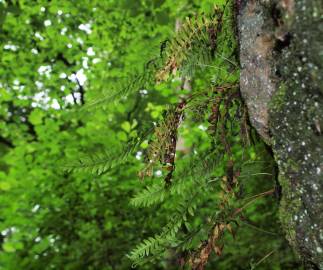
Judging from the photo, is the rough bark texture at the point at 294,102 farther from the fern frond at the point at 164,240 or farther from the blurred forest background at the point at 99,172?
the fern frond at the point at 164,240

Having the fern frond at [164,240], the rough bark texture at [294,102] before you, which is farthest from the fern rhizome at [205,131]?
the rough bark texture at [294,102]

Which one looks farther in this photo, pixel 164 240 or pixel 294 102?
pixel 164 240

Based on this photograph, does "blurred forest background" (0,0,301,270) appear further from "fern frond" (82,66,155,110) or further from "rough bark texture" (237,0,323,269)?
"rough bark texture" (237,0,323,269)

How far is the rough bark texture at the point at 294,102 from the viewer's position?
1.19 m

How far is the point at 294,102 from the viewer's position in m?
1.25

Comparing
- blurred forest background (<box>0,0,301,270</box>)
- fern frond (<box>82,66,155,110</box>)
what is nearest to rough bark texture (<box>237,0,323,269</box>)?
blurred forest background (<box>0,0,301,270</box>)

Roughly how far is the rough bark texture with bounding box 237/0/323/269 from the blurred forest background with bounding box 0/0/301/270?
271 mm

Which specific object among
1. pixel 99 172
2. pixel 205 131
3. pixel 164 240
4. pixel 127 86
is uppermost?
pixel 127 86

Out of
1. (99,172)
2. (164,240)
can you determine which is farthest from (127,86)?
(164,240)

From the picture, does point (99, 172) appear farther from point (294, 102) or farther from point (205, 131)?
point (294, 102)

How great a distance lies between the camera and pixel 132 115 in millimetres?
8500

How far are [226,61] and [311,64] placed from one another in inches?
27.3

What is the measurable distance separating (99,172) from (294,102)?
929 millimetres

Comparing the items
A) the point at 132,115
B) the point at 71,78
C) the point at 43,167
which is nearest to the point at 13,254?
the point at 43,167
